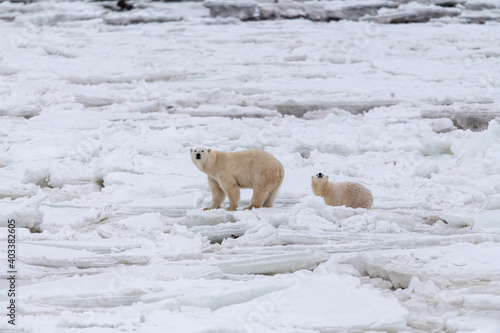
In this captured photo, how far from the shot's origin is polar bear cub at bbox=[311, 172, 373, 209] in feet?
21.6

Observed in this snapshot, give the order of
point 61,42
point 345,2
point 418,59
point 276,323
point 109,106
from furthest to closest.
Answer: point 345,2 → point 61,42 → point 418,59 → point 109,106 → point 276,323

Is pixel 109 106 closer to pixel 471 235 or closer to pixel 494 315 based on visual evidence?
pixel 471 235

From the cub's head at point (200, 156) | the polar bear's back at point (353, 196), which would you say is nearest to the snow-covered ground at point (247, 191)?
the polar bear's back at point (353, 196)

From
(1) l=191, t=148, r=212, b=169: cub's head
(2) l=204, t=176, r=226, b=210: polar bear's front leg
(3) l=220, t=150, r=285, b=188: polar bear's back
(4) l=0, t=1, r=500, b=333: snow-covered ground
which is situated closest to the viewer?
(4) l=0, t=1, r=500, b=333: snow-covered ground

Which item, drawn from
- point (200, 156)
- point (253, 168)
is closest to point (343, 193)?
point (253, 168)

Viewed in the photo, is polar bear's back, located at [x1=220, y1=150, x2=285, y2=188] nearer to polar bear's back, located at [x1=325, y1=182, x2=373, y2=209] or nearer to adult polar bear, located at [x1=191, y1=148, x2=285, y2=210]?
adult polar bear, located at [x1=191, y1=148, x2=285, y2=210]

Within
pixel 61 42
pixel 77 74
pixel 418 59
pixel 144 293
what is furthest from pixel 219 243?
pixel 61 42

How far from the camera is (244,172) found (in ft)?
21.8

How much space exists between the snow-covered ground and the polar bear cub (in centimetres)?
27

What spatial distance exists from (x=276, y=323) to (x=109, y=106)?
887 cm

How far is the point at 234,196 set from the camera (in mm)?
6613

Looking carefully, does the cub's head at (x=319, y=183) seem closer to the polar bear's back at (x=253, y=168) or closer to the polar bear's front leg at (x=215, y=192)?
the polar bear's back at (x=253, y=168)

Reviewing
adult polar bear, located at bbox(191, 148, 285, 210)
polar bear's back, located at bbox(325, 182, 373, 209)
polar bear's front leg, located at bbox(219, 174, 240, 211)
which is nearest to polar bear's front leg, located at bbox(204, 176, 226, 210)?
adult polar bear, located at bbox(191, 148, 285, 210)

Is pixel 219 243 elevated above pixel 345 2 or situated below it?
below
